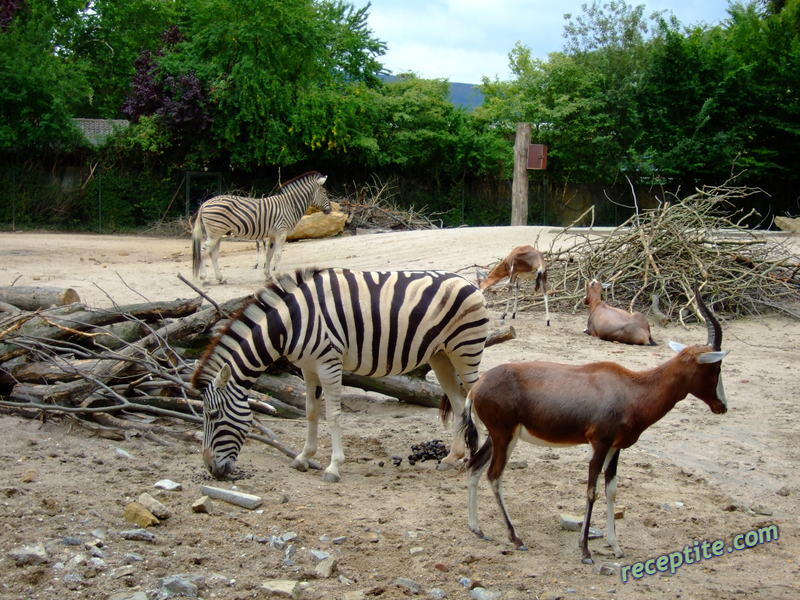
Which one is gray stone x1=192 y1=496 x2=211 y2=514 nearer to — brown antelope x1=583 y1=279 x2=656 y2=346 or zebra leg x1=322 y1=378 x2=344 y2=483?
zebra leg x1=322 y1=378 x2=344 y2=483

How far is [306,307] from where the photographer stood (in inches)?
225

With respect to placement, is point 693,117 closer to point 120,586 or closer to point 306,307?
point 306,307

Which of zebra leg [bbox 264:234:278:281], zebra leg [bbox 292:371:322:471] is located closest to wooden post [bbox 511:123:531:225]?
zebra leg [bbox 264:234:278:281]

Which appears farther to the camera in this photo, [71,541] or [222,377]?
[222,377]

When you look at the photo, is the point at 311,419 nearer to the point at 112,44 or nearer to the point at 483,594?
the point at 483,594

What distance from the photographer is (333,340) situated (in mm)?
5672

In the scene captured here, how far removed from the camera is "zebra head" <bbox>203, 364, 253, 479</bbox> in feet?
17.3

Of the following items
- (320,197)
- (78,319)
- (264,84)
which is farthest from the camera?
(264,84)

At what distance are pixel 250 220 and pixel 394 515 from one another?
→ 40.6 ft

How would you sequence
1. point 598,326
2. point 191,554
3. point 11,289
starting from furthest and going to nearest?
1. point 598,326
2. point 11,289
3. point 191,554

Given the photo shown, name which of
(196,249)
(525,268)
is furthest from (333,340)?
(196,249)

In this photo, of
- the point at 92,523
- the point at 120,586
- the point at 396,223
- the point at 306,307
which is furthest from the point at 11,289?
Result: the point at 396,223

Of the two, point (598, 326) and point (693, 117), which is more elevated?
point (693, 117)

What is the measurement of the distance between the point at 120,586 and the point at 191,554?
1.45 ft
